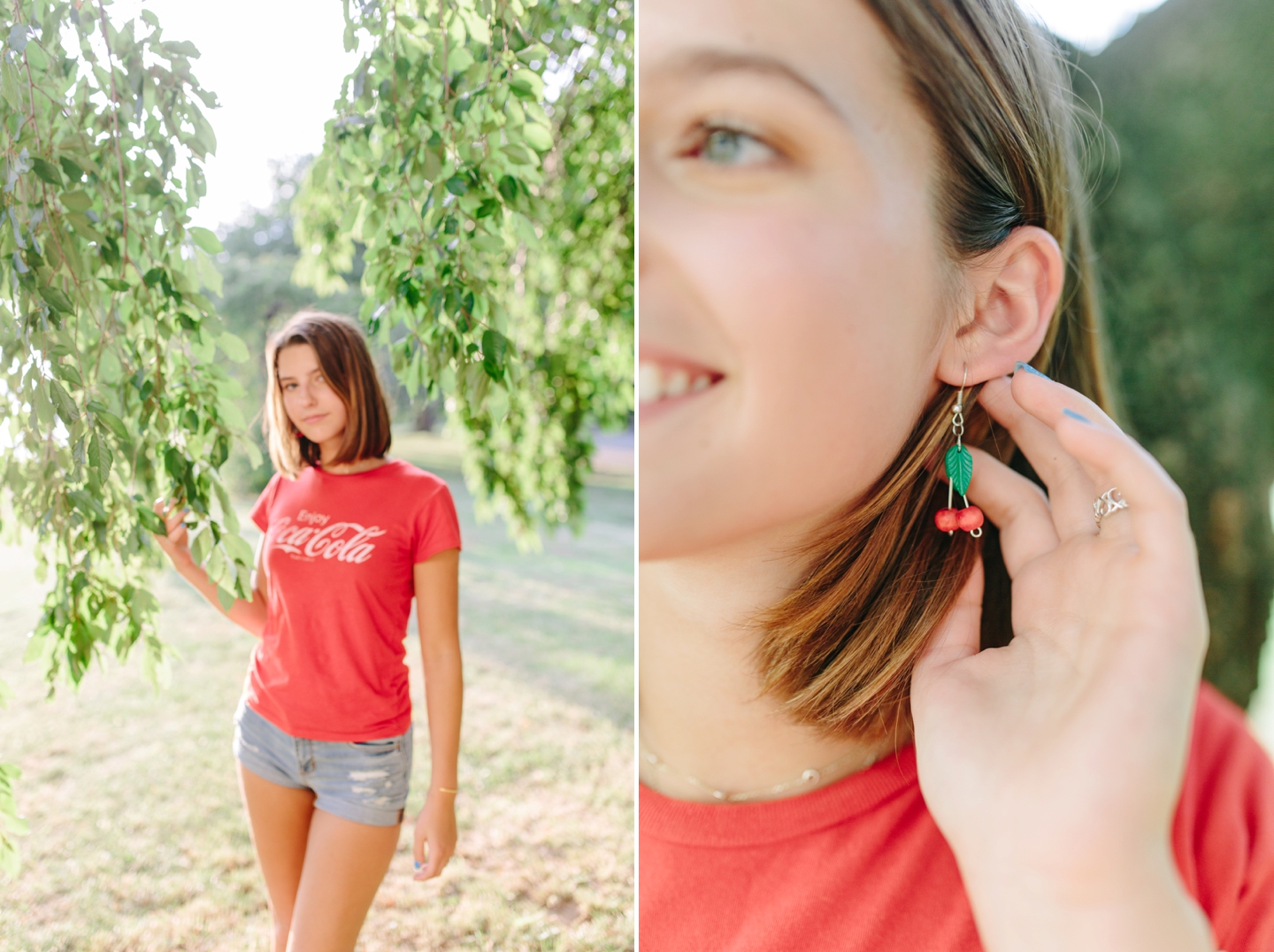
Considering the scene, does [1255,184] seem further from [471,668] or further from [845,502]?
[471,668]

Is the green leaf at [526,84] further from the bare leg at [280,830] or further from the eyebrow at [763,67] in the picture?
the bare leg at [280,830]

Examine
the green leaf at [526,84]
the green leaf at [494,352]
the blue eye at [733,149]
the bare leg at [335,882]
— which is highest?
the green leaf at [526,84]

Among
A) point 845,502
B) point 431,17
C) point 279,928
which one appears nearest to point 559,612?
point 279,928

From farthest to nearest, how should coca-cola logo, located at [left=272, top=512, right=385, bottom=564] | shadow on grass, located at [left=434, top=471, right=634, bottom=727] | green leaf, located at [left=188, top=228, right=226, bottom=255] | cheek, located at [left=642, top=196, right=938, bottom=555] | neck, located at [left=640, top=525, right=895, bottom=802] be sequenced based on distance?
shadow on grass, located at [left=434, top=471, right=634, bottom=727] → coca-cola logo, located at [left=272, top=512, right=385, bottom=564] → green leaf, located at [left=188, top=228, right=226, bottom=255] → neck, located at [left=640, top=525, right=895, bottom=802] → cheek, located at [left=642, top=196, right=938, bottom=555]

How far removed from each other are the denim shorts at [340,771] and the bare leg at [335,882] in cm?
2

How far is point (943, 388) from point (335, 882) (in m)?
1.25

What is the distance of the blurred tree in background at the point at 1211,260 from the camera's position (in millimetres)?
776

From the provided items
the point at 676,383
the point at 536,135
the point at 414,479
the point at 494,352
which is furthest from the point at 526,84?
the point at 676,383

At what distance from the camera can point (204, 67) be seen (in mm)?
1276

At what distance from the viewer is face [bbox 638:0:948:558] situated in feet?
2.38

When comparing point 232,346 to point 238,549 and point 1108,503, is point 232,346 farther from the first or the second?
point 1108,503

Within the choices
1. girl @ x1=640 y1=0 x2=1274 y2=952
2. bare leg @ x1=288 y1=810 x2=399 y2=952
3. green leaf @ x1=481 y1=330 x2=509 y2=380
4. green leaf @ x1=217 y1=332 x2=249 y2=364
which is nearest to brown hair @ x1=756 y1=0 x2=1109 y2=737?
girl @ x1=640 y1=0 x2=1274 y2=952

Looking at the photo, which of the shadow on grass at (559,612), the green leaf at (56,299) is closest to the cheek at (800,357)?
the green leaf at (56,299)

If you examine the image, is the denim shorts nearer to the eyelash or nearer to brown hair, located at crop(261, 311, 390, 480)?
brown hair, located at crop(261, 311, 390, 480)
